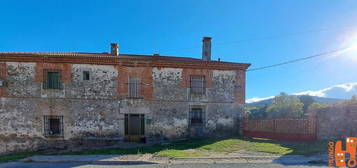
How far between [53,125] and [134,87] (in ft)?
18.0

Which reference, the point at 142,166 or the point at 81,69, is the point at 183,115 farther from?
the point at 81,69

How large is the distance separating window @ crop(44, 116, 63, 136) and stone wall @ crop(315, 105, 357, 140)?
14880mm

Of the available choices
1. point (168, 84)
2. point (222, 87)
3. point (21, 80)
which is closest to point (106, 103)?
point (168, 84)

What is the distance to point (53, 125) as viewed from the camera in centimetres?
1133

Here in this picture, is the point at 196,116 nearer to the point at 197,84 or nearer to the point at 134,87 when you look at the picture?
the point at 197,84

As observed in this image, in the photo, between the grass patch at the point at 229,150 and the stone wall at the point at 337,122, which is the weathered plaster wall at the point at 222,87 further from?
the stone wall at the point at 337,122

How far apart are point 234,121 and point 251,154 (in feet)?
16.1

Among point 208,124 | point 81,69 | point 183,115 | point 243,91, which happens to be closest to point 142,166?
point 183,115

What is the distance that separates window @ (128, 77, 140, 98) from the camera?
39.1 ft

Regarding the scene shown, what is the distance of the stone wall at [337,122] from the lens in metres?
9.30

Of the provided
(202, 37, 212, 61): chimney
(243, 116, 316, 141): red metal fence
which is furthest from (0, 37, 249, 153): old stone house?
(202, 37, 212, 61): chimney

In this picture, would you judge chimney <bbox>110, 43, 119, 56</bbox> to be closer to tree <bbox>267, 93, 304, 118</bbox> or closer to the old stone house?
the old stone house

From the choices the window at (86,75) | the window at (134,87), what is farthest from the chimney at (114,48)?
the window at (134,87)

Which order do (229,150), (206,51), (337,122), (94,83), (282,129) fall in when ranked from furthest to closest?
1. (206,51)
2. (94,83)
3. (282,129)
4. (337,122)
5. (229,150)
